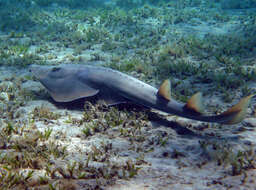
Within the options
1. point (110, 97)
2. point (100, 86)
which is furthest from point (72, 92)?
point (110, 97)

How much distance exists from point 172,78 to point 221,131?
98.7 inches

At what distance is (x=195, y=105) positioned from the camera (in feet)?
12.5

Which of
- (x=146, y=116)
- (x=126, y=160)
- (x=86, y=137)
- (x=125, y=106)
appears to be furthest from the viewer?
(x=125, y=106)

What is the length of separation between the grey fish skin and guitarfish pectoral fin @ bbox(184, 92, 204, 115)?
0.06m

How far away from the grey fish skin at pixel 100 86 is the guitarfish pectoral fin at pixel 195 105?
6cm

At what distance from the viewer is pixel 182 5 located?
627 inches

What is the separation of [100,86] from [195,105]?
6.92 ft

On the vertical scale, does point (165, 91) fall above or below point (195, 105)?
above

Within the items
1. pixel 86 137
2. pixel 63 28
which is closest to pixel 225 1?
pixel 63 28

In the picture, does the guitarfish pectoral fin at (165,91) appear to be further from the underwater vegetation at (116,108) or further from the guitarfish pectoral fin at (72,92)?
the guitarfish pectoral fin at (72,92)

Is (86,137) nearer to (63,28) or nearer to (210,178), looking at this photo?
(210,178)

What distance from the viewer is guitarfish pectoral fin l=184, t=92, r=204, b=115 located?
375cm

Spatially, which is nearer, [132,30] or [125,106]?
[125,106]

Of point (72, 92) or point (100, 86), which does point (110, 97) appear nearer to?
point (100, 86)
